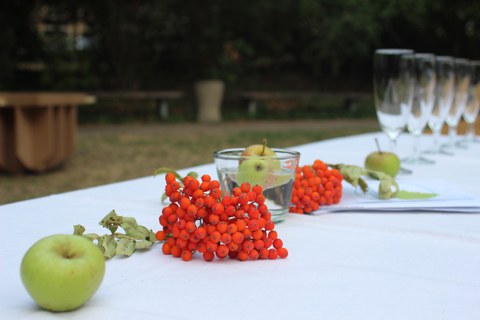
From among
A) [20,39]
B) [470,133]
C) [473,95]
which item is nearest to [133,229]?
[473,95]

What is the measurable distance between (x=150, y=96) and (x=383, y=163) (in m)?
9.74

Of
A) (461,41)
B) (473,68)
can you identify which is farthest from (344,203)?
(461,41)

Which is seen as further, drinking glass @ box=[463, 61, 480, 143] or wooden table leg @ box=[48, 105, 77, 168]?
wooden table leg @ box=[48, 105, 77, 168]

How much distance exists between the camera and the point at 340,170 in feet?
4.55

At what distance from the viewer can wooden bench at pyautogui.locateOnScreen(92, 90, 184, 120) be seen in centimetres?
1074

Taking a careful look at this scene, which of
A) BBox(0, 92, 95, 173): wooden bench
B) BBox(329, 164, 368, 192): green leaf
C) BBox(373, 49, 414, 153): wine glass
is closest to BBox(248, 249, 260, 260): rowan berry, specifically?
BBox(329, 164, 368, 192): green leaf

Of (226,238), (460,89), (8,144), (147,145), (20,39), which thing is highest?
(460,89)

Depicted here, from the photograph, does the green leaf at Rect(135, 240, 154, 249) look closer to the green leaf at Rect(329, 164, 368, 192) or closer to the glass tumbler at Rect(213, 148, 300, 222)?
the glass tumbler at Rect(213, 148, 300, 222)

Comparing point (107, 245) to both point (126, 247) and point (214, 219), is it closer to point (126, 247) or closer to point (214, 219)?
point (126, 247)

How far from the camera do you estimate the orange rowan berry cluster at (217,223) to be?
0.91m

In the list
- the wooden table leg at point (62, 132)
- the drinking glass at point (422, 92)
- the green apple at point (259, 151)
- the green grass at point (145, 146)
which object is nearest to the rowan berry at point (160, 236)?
the green apple at point (259, 151)

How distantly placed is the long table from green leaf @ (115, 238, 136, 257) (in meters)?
0.01

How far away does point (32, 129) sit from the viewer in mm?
5395

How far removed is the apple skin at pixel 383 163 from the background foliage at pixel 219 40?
9598mm
